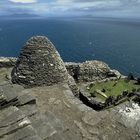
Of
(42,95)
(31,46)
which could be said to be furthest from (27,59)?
(42,95)

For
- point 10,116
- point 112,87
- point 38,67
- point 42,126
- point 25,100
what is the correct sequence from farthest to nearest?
1. point 112,87
2. point 38,67
3. point 25,100
4. point 42,126
5. point 10,116

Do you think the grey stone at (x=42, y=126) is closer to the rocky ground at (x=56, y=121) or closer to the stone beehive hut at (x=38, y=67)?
the rocky ground at (x=56, y=121)

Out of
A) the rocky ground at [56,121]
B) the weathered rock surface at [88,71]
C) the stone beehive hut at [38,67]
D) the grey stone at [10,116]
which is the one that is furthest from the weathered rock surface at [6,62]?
the grey stone at [10,116]

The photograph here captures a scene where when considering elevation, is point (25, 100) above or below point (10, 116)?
below

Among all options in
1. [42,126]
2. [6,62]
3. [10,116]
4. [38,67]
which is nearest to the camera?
[10,116]

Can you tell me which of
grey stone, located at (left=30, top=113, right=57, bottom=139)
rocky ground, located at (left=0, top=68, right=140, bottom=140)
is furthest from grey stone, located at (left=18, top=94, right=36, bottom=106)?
grey stone, located at (left=30, top=113, right=57, bottom=139)

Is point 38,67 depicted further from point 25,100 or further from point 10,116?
point 10,116

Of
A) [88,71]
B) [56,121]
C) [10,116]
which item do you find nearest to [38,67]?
[56,121]
